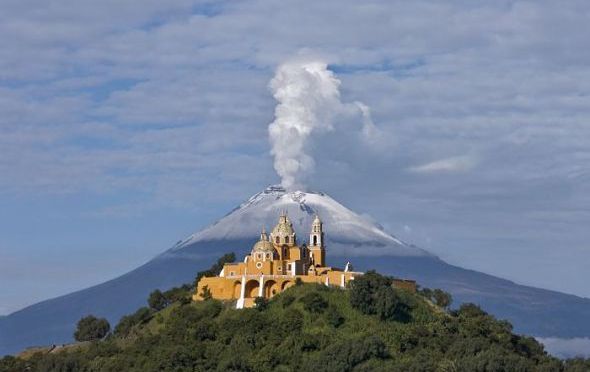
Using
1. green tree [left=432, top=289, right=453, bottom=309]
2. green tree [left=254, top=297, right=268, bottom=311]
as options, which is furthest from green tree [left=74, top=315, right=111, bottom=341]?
green tree [left=432, top=289, right=453, bottom=309]

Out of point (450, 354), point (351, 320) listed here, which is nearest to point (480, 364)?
point (450, 354)

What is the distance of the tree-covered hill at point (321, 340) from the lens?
297 feet

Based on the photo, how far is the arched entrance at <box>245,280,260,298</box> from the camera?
10069cm

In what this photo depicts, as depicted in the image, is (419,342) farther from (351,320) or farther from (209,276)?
(209,276)

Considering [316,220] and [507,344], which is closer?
[507,344]

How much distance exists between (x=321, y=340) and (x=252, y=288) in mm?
9744

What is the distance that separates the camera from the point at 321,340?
93062 mm

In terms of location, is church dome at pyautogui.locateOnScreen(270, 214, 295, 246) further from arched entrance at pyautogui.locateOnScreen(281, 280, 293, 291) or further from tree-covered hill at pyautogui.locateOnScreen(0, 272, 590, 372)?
tree-covered hill at pyautogui.locateOnScreen(0, 272, 590, 372)

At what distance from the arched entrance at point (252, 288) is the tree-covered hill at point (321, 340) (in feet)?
6.08

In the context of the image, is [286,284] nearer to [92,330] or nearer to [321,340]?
[321,340]

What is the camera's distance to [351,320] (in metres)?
96.2

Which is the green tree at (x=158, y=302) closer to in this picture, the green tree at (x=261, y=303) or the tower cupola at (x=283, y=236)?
the tower cupola at (x=283, y=236)

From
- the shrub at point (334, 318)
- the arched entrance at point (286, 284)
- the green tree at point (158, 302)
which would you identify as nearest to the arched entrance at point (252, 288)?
the arched entrance at point (286, 284)

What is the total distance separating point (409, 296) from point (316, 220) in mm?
9693
